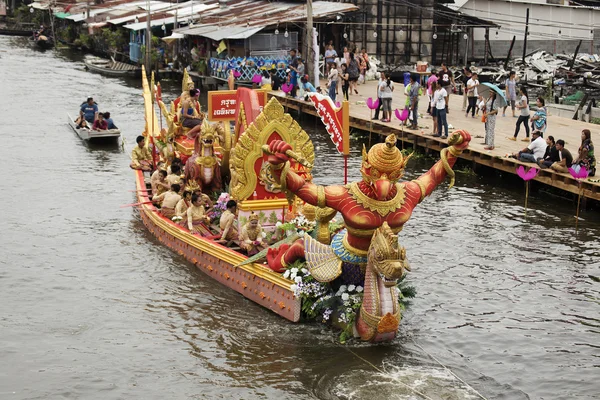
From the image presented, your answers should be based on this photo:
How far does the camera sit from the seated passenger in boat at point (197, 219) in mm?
17281

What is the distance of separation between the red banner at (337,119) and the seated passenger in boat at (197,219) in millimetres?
3654

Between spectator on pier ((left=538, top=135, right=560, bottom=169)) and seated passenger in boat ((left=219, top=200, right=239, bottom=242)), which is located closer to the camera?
seated passenger in boat ((left=219, top=200, right=239, bottom=242))

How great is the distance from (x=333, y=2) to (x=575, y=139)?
19.1m

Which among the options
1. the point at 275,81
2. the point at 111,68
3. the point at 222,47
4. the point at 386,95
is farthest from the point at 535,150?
the point at 111,68

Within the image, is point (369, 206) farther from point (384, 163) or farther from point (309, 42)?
point (309, 42)

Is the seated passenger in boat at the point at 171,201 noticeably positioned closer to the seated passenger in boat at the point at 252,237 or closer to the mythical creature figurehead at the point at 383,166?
the seated passenger in boat at the point at 252,237

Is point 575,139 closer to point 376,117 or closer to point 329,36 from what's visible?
point 376,117

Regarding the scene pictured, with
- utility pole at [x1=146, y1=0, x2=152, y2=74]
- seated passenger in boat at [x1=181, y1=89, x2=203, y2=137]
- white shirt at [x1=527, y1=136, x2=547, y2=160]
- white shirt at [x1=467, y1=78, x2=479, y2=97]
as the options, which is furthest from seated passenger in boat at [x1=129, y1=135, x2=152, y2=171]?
utility pole at [x1=146, y1=0, x2=152, y2=74]

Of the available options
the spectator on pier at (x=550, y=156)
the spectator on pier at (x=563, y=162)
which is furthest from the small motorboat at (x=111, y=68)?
the spectator on pier at (x=563, y=162)

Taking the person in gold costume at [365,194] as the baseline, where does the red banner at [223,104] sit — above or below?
above

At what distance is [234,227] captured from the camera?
655 inches

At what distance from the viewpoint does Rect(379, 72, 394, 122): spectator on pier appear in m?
29.0

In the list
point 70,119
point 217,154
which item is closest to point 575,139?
point 217,154

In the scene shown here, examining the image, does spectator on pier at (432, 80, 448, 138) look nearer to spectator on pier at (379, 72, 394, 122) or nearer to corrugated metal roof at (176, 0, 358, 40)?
spectator on pier at (379, 72, 394, 122)
